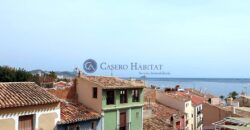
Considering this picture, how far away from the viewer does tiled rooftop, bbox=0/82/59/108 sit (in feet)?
64.1

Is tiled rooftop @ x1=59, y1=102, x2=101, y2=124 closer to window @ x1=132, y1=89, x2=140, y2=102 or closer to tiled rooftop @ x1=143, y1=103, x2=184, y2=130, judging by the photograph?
window @ x1=132, y1=89, x2=140, y2=102

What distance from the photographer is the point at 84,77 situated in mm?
28625

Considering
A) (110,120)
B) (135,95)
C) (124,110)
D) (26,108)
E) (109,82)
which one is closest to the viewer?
(26,108)

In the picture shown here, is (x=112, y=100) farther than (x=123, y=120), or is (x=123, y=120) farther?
(x=123, y=120)

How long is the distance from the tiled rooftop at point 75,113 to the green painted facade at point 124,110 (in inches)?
42.8

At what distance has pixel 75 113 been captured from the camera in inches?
973

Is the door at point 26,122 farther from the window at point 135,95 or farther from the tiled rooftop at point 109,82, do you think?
the window at point 135,95

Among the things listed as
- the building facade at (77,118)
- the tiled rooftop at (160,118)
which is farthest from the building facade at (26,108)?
the tiled rooftop at (160,118)

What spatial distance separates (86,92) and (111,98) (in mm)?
1960

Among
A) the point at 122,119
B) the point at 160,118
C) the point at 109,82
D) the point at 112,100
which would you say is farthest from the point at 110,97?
the point at 160,118

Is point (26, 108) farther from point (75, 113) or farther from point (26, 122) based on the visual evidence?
point (75, 113)

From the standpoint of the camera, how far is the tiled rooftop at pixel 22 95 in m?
19.5

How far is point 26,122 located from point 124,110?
10072 millimetres

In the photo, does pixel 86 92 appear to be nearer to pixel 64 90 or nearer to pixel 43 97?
pixel 64 90
